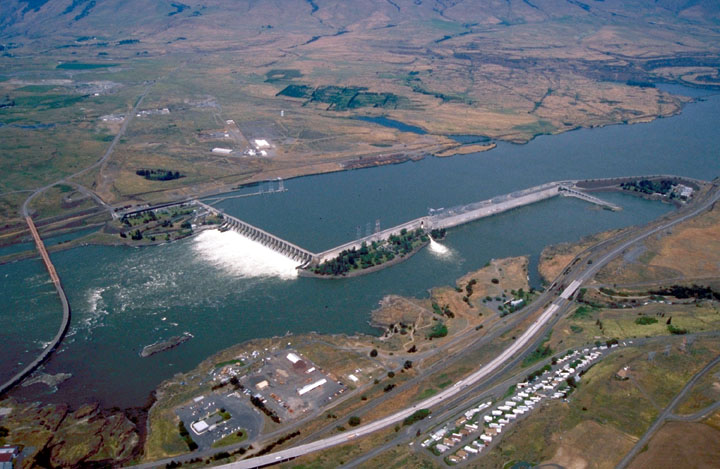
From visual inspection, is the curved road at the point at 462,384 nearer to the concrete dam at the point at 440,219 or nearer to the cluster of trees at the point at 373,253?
the concrete dam at the point at 440,219

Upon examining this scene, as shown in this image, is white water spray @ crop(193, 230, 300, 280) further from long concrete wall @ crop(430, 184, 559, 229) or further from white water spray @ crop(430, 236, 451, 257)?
long concrete wall @ crop(430, 184, 559, 229)

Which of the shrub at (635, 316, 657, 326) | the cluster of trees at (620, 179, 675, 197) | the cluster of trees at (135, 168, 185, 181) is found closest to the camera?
the shrub at (635, 316, 657, 326)

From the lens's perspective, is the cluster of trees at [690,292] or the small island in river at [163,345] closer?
the small island in river at [163,345]

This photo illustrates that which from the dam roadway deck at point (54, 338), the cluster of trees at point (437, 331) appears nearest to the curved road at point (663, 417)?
the cluster of trees at point (437, 331)

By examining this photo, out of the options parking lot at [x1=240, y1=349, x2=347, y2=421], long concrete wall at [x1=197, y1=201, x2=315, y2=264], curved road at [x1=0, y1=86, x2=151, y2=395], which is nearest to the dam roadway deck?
curved road at [x1=0, y1=86, x2=151, y2=395]

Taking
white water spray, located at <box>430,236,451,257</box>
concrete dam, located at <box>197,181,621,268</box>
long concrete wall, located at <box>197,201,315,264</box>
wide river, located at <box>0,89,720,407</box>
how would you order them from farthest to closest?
1. white water spray, located at <box>430,236,451,257</box>
2. concrete dam, located at <box>197,181,621,268</box>
3. long concrete wall, located at <box>197,201,315,264</box>
4. wide river, located at <box>0,89,720,407</box>

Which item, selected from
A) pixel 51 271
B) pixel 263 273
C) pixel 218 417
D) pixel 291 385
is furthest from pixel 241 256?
pixel 218 417

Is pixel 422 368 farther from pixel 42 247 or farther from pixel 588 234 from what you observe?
pixel 42 247

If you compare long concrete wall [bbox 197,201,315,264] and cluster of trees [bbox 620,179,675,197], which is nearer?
long concrete wall [bbox 197,201,315,264]
